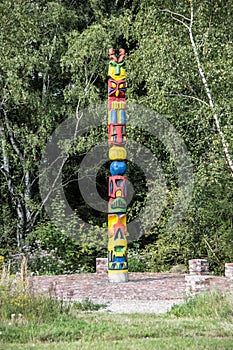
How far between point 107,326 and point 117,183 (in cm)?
504

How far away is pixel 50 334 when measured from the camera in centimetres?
633

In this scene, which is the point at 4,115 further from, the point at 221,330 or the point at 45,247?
the point at 221,330

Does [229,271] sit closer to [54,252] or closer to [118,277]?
[118,277]

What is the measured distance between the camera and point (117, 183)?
38.0ft

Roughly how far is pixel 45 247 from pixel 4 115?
374 centimetres

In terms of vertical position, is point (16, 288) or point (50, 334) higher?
point (16, 288)

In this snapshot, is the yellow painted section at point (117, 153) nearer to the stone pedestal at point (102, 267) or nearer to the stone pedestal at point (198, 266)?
the stone pedestal at point (198, 266)

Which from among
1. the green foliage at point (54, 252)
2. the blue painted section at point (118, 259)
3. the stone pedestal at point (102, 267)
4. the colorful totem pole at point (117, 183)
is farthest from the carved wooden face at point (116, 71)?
the green foliage at point (54, 252)

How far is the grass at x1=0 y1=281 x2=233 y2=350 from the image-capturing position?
5922 mm

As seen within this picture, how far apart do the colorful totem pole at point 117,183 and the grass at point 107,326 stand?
9.59 feet

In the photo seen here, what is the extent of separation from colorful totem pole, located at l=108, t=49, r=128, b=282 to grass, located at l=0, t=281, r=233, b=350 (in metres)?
2.92

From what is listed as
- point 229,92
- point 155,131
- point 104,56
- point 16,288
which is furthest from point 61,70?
point 16,288

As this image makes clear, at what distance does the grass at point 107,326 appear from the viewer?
592 cm

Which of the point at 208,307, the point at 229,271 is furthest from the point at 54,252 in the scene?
the point at 208,307
